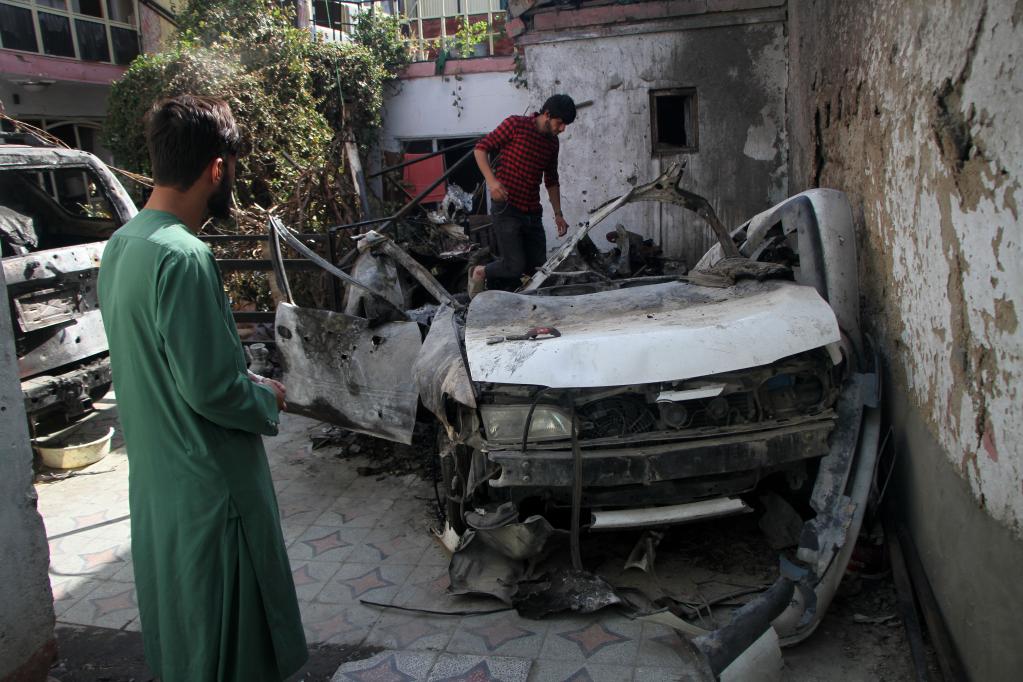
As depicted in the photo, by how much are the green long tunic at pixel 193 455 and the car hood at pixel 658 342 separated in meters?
1.31

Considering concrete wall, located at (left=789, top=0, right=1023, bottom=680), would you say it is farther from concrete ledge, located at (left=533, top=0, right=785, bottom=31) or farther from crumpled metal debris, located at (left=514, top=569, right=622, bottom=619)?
concrete ledge, located at (left=533, top=0, right=785, bottom=31)

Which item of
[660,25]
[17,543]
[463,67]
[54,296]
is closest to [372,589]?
[17,543]

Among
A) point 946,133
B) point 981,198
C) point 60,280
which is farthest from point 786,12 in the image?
point 60,280

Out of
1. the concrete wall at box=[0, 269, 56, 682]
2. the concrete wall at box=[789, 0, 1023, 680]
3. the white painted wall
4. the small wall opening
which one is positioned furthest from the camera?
the white painted wall

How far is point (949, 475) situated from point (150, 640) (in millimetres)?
2732

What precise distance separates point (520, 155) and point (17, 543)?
439 cm

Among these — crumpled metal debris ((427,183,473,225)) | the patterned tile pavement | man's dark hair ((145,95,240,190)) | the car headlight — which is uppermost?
man's dark hair ((145,95,240,190))

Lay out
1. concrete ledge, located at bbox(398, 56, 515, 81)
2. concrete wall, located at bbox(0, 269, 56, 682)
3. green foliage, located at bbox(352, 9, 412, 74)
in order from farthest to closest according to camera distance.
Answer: green foliage, located at bbox(352, 9, 412, 74)
concrete ledge, located at bbox(398, 56, 515, 81)
concrete wall, located at bbox(0, 269, 56, 682)

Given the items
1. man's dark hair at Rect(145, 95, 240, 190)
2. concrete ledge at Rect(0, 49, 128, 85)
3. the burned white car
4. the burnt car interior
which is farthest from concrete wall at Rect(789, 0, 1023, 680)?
concrete ledge at Rect(0, 49, 128, 85)

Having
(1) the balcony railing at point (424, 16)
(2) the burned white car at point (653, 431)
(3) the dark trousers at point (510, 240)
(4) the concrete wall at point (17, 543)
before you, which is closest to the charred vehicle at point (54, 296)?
(4) the concrete wall at point (17, 543)

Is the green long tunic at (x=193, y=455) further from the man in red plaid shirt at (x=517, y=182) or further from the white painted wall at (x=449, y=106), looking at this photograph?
the white painted wall at (x=449, y=106)

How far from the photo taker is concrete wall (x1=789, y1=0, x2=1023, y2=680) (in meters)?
2.31

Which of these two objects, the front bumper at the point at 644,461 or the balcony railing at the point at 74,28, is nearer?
the front bumper at the point at 644,461

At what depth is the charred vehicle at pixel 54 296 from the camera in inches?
201
